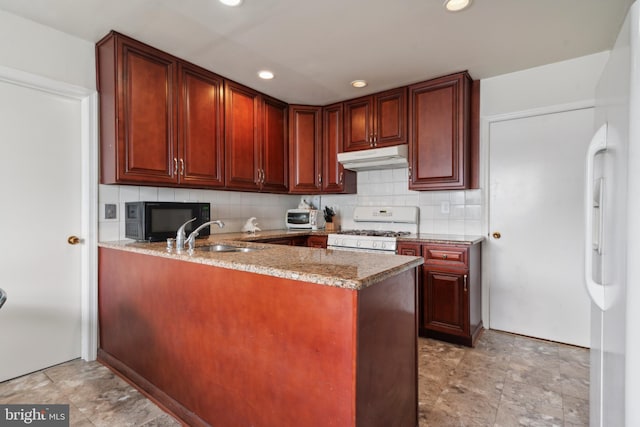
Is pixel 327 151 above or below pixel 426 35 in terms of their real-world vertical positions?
below

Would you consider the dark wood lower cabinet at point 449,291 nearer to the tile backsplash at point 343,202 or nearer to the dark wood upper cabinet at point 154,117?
the tile backsplash at point 343,202

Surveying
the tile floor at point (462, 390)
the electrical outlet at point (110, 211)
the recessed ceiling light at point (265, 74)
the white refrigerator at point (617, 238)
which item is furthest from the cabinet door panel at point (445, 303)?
the electrical outlet at point (110, 211)

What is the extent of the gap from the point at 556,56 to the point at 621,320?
2489 millimetres

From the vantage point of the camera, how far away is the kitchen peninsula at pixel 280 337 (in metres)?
1.08

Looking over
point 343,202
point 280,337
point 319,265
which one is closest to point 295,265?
point 319,265

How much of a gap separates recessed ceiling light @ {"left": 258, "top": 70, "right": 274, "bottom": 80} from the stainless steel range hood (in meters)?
1.04

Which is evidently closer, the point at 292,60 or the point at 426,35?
the point at 426,35

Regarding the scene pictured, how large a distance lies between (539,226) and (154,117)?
10.7 feet

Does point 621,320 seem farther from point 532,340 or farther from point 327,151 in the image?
point 327,151

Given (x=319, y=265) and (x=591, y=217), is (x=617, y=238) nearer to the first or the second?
(x=591, y=217)

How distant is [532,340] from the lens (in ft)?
8.93

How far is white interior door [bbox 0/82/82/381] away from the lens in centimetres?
205

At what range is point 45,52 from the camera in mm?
2121

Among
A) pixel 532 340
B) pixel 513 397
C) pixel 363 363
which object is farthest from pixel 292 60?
pixel 532 340
